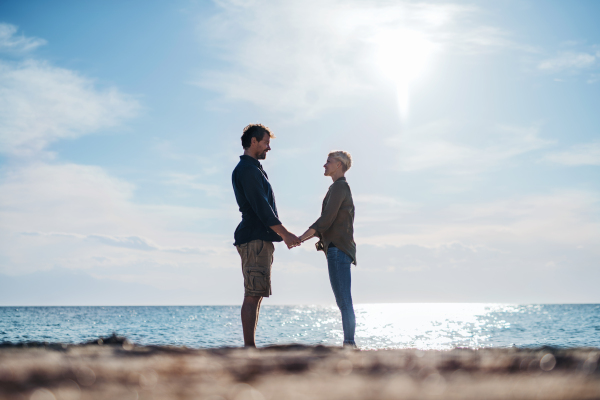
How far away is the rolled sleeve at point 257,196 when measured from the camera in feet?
18.2

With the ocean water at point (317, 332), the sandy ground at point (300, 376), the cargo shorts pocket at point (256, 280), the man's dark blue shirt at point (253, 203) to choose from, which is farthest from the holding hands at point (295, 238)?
the ocean water at point (317, 332)

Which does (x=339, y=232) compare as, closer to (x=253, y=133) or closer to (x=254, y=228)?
(x=254, y=228)

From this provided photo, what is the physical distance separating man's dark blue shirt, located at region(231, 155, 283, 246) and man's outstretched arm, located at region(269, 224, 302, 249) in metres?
0.06

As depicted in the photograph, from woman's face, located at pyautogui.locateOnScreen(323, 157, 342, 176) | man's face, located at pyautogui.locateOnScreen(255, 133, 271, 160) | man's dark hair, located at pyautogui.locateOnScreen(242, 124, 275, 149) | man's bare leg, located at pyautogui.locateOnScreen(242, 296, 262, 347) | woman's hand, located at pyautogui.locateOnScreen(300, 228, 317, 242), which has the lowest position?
man's bare leg, located at pyautogui.locateOnScreen(242, 296, 262, 347)

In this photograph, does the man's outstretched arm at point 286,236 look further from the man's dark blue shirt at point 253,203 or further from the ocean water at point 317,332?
the ocean water at point 317,332

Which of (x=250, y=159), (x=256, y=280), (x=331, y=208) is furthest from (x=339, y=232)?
(x=250, y=159)

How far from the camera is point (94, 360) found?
243cm

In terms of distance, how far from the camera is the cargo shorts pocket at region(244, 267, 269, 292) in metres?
5.38

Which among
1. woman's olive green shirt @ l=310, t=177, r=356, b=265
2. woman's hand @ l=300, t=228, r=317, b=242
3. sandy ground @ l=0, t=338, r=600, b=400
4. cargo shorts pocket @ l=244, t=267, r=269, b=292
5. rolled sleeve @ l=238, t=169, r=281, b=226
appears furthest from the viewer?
woman's hand @ l=300, t=228, r=317, b=242

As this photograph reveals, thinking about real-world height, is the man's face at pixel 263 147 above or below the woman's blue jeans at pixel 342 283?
above

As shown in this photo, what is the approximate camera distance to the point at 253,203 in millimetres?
5574

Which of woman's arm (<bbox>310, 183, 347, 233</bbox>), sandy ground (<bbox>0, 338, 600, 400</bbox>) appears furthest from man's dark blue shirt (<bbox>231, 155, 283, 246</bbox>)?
sandy ground (<bbox>0, 338, 600, 400</bbox>)

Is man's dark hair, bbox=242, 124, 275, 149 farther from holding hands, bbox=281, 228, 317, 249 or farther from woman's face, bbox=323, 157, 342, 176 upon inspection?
holding hands, bbox=281, 228, 317, 249

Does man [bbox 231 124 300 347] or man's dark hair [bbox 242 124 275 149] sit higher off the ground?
man's dark hair [bbox 242 124 275 149]
